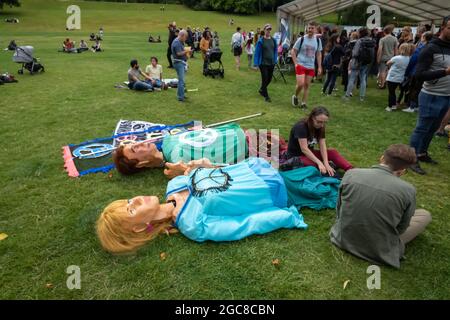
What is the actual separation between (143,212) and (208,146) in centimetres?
177

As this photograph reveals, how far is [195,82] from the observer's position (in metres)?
11.4

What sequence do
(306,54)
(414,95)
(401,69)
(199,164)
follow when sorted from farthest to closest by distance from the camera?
(414,95) → (401,69) → (306,54) → (199,164)

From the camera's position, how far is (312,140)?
443cm

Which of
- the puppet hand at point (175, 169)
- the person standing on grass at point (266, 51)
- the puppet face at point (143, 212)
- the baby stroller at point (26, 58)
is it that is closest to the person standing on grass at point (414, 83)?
the person standing on grass at point (266, 51)

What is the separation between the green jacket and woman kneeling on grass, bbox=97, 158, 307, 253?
710 millimetres

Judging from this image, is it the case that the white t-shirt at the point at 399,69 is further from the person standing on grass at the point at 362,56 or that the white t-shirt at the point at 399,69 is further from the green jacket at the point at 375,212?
the green jacket at the point at 375,212

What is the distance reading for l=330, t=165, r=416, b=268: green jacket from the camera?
266 centimetres

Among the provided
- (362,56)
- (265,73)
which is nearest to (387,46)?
(362,56)

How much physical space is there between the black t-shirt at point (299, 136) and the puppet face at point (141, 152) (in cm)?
206

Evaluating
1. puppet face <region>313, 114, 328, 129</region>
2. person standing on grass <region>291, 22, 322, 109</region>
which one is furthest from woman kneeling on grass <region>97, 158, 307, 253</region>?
person standing on grass <region>291, 22, 322, 109</region>

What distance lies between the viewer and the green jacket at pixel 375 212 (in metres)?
2.66

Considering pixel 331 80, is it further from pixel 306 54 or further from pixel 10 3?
pixel 10 3

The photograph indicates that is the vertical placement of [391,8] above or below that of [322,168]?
above

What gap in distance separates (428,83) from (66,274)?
5.41 m
